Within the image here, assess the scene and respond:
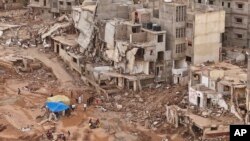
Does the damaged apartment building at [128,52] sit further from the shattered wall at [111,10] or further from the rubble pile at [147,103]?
the rubble pile at [147,103]

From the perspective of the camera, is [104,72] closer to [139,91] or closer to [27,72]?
[139,91]

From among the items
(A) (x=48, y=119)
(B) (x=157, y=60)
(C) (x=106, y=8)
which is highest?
(C) (x=106, y=8)

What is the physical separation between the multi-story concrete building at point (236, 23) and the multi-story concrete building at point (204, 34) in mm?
6917

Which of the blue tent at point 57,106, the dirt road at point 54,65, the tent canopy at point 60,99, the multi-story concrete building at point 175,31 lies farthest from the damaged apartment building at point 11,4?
the blue tent at point 57,106

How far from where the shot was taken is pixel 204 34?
161 ft

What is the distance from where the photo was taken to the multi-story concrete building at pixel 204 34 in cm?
4872

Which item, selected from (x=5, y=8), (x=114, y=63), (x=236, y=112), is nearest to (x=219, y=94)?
(x=236, y=112)

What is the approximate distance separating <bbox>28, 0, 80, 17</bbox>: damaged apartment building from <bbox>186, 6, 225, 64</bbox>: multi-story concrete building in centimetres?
2246

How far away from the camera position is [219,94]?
141 feet

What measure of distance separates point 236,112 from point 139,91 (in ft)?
31.6

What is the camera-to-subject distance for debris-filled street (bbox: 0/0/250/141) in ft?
139

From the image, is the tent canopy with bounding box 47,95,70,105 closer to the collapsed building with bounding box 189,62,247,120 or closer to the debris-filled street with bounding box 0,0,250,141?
the debris-filled street with bounding box 0,0,250,141

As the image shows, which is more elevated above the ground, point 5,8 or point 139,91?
point 5,8

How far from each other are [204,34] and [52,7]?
25917mm
